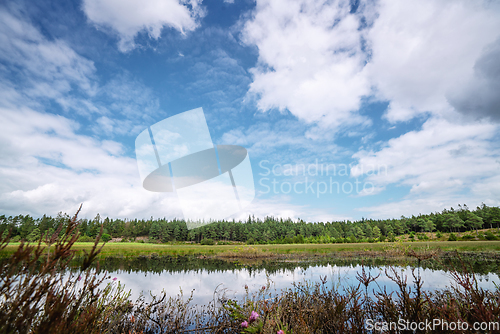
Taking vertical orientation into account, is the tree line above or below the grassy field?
above

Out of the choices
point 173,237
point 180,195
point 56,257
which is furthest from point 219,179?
point 173,237

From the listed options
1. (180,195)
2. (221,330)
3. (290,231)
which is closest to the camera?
(221,330)

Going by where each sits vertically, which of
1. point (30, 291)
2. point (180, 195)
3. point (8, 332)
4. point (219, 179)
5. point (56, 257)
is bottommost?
point (8, 332)

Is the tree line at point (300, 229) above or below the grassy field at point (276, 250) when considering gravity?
above

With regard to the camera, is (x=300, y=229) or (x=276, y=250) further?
(x=300, y=229)

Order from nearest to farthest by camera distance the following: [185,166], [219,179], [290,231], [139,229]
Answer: [185,166], [219,179], [290,231], [139,229]

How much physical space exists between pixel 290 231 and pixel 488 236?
2705 inches

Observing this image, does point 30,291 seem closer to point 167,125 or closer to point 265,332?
point 265,332

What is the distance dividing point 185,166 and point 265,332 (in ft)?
29.1

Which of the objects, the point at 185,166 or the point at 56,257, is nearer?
the point at 56,257

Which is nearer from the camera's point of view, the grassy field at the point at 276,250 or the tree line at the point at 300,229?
the grassy field at the point at 276,250

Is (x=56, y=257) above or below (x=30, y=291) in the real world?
above

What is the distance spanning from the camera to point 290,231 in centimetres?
11281

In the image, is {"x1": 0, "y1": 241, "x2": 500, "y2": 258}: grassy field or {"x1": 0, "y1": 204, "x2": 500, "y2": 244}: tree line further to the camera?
{"x1": 0, "y1": 204, "x2": 500, "y2": 244}: tree line
